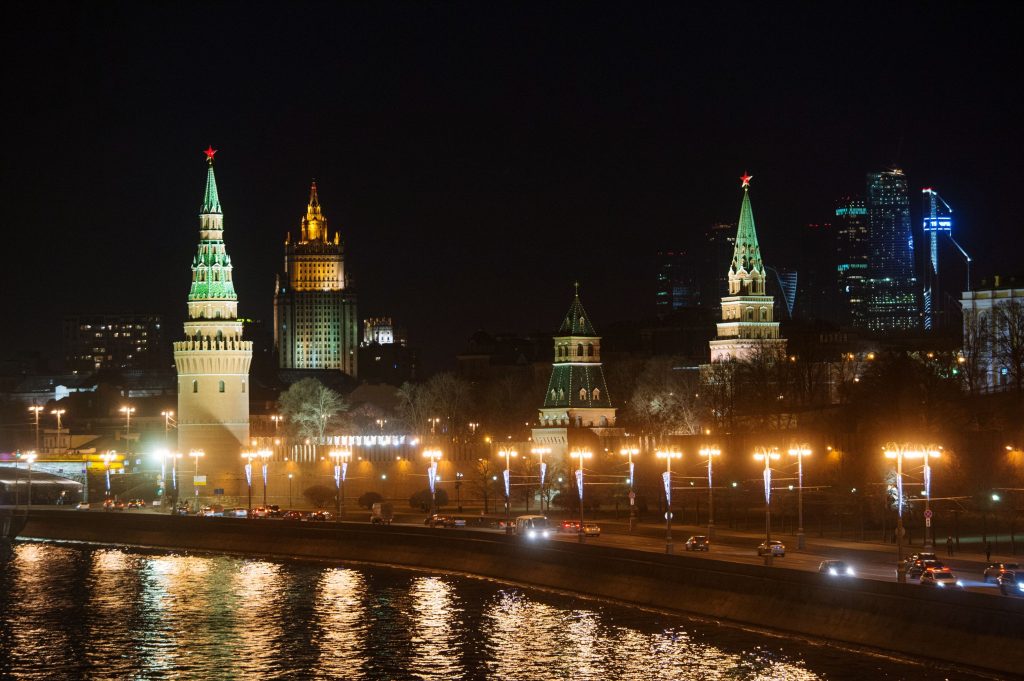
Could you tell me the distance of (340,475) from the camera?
133 m

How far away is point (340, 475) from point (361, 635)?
189ft

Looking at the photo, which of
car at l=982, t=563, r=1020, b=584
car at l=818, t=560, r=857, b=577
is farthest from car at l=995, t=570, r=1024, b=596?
car at l=818, t=560, r=857, b=577

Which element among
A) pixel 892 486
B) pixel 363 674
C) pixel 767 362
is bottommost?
pixel 363 674

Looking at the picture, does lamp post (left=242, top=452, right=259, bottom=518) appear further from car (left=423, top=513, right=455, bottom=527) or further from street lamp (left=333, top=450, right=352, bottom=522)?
car (left=423, top=513, right=455, bottom=527)

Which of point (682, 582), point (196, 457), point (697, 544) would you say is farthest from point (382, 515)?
point (682, 582)

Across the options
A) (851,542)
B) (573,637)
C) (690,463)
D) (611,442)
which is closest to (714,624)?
(573,637)

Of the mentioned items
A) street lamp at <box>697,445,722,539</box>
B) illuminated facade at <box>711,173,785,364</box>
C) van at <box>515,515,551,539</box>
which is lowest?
van at <box>515,515,551,539</box>

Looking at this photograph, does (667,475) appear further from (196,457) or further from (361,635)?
(196,457)

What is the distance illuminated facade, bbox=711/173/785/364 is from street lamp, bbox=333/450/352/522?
40427mm

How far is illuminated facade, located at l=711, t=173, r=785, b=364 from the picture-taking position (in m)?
170

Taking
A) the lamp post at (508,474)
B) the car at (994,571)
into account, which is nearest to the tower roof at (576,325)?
the lamp post at (508,474)

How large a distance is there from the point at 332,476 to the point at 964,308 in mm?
52880

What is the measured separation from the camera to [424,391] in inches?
7840

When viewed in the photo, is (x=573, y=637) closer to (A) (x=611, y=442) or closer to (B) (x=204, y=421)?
(A) (x=611, y=442)
